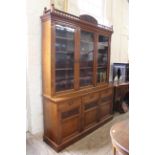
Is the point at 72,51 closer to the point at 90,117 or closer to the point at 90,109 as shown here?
the point at 90,109

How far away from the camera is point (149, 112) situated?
0.53 metres

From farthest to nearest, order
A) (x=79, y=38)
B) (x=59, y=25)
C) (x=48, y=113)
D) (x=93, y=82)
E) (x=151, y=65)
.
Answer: (x=93, y=82)
(x=79, y=38)
(x=48, y=113)
(x=59, y=25)
(x=151, y=65)

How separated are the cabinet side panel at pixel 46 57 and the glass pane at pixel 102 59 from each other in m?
1.23

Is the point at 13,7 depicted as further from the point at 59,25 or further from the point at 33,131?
the point at 33,131

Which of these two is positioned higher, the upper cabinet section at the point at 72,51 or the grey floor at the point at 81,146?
the upper cabinet section at the point at 72,51

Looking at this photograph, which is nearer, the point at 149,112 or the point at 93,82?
the point at 149,112

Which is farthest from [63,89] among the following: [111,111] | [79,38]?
[111,111]

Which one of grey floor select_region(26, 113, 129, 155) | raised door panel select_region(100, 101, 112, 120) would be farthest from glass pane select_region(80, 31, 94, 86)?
grey floor select_region(26, 113, 129, 155)

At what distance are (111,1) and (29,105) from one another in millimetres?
3203

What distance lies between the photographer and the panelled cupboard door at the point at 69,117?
2.34 metres

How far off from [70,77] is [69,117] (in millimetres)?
657

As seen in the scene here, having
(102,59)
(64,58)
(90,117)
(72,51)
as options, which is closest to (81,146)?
(90,117)

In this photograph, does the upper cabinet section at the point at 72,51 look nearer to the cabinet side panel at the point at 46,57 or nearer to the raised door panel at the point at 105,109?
the cabinet side panel at the point at 46,57

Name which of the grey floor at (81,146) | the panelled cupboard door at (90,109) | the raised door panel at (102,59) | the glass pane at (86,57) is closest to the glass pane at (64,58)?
the glass pane at (86,57)
